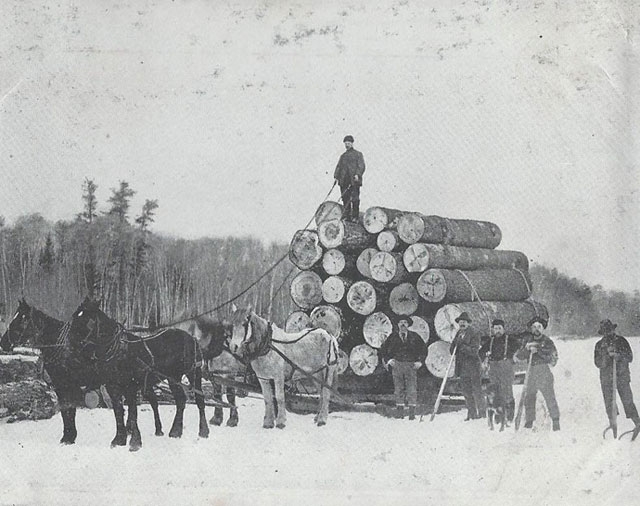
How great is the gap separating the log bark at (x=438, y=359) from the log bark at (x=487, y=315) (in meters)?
0.10

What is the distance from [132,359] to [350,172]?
105 inches

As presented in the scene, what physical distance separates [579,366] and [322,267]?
2708 millimetres

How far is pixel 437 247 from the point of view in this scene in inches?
323

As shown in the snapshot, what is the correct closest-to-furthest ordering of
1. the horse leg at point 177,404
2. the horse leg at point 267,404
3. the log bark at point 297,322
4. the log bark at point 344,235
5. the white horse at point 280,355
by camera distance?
1. the horse leg at point 177,404
2. the white horse at point 280,355
3. the horse leg at point 267,404
4. the log bark at point 344,235
5. the log bark at point 297,322

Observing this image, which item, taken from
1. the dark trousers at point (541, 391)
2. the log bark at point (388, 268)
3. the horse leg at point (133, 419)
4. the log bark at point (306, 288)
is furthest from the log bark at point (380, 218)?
the horse leg at point (133, 419)

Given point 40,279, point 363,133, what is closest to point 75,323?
point 40,279

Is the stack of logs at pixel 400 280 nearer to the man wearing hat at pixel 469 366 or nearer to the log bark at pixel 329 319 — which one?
the log bark at pixel 329 319

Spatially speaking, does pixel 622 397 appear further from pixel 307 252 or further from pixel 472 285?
pixel 307 252

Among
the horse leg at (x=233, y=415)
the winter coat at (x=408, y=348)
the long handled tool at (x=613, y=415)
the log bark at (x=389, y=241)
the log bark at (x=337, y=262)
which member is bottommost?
the horse leg at (x=233, y=415)

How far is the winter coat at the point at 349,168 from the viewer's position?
7.76 meters

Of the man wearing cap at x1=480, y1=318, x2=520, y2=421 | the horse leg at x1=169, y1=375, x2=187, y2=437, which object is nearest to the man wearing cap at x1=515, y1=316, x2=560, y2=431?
the man wearing cap at x1=480, y1=318, x2=520, y2=421

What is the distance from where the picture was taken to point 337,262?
8.35 m

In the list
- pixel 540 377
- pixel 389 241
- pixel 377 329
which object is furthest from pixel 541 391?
pixel 389 241

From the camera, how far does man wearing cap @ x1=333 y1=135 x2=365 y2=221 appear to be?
306 inches
